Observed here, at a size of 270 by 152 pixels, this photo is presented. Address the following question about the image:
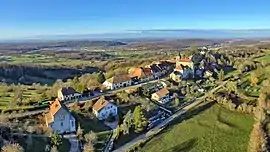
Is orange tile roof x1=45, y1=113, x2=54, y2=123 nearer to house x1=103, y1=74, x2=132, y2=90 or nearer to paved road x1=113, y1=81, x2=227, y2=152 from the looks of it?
paved road x1=113, y1=81, x2=227, y2=152

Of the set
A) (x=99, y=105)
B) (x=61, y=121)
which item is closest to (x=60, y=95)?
(x=99, y=105)

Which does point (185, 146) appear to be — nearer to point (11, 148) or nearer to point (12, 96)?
point (11, 148)

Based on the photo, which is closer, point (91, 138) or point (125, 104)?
point (91, 138)

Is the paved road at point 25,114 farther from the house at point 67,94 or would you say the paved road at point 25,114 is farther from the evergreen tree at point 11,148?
the evergreen tree at point 11,148

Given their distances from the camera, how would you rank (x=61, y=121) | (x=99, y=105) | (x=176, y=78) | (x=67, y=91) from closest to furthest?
1. (x=61, y=121)
2. (x=99, y=105)
3. (x=67, y=91)
4. (x=176, y=78)

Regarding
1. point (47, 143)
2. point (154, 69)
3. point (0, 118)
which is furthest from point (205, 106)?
point (0, 118)
